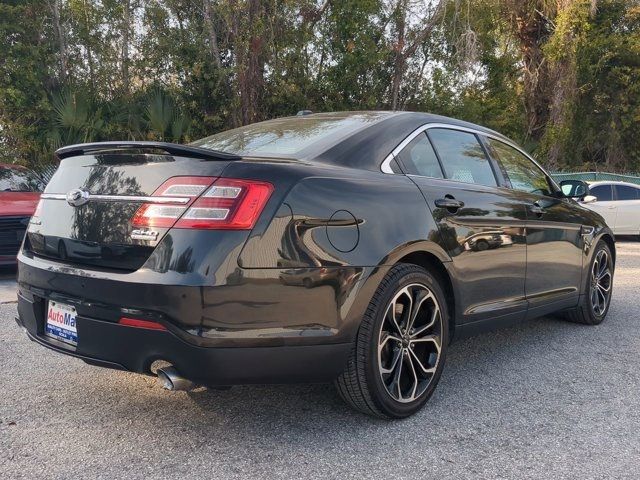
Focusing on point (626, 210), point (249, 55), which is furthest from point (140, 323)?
point (626, 210)

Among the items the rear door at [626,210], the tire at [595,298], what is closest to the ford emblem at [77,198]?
the tire at [595,298]

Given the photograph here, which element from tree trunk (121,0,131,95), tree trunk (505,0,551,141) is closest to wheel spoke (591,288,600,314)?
tree trunk (121,0,131,95)

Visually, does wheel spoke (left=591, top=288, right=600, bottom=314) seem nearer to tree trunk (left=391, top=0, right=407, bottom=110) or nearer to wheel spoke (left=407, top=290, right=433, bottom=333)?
wheel spoke (left=407, top=290, right=433, bottom=333)

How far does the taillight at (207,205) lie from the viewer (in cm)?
248

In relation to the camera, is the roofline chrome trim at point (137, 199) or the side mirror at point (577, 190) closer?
the roofline chrome trim at point (137, 199)

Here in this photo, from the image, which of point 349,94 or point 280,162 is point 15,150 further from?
point 280,162

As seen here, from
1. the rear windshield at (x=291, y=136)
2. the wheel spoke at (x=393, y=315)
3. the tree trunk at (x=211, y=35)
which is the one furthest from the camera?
the tree trunk at (x=211, y=35)

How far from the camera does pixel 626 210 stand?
1389 centimetres

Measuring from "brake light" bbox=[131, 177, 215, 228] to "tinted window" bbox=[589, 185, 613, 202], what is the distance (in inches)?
520

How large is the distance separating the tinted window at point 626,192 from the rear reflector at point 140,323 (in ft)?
45.5

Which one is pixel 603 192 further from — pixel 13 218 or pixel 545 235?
pixel 13 218

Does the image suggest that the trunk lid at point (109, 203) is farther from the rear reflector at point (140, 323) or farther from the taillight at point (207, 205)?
the rear reflector at point (140, 323)

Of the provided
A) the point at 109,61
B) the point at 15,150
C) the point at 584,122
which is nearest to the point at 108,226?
the point at 15,150

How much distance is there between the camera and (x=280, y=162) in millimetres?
2730
